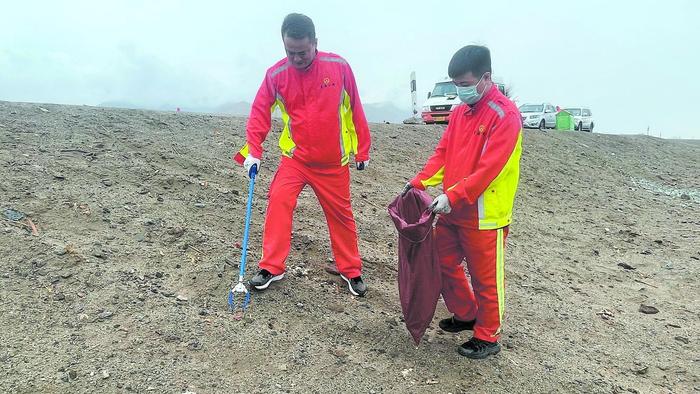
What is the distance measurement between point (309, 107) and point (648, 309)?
3387 millimetres

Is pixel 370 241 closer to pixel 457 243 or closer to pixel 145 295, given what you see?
pixel 457 243

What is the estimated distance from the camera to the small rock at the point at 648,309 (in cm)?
447

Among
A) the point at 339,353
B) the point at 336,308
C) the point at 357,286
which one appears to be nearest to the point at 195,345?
the point at 339,353

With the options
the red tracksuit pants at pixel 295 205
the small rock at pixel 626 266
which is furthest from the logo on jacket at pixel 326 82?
the small rock at pixel 626 266

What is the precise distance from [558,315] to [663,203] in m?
6.47

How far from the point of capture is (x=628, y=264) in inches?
233

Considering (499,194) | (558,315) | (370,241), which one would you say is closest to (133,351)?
(499,194)

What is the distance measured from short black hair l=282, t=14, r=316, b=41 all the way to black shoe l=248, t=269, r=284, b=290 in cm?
157

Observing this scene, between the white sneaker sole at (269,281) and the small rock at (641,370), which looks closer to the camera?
the small rock at (641,370)

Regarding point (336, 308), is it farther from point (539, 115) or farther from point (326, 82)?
point (539, 115)

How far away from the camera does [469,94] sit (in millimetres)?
3016

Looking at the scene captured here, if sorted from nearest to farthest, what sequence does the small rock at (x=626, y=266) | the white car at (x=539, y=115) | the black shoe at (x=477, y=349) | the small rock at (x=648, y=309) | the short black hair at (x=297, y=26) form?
the black shoe at (x=477, y=349) < the short black hair at (x=297, y=26) < the small rock at (x=648, y=309) < the small rock at (x=626, y=266) < the white car at (x=539, y=115)

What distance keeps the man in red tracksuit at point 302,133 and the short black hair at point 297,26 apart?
1 cm

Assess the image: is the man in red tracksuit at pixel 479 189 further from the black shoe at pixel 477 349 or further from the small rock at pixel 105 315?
the small rock at pixel 105 315
